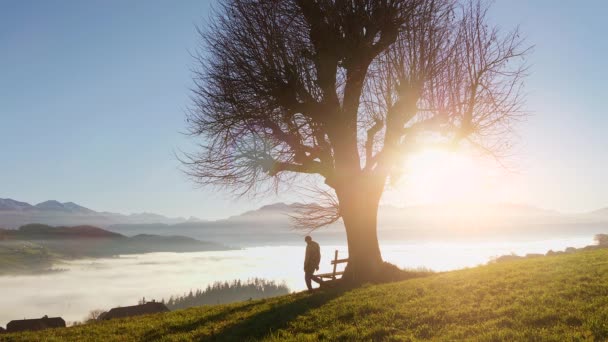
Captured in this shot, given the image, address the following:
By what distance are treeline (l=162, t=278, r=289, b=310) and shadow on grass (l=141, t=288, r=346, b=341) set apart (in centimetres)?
12806

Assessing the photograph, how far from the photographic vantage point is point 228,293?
526 ft

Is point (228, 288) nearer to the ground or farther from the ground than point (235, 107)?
nearer to the ground

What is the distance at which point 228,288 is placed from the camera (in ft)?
544

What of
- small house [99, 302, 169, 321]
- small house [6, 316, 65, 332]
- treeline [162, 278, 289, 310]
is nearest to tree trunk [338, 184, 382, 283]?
small house [99, 302, 169, 321]

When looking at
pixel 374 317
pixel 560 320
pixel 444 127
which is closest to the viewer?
pixel 560 320

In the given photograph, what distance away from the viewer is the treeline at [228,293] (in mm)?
144250

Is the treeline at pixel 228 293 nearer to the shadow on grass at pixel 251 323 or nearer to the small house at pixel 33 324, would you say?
the small house at pixel 33 324

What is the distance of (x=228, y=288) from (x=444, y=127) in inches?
6247

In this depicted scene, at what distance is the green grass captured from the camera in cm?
853

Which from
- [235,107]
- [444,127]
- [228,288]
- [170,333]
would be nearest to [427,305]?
[170,333]

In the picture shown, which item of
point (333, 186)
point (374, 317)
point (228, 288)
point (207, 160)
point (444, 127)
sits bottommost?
point (228, 288)

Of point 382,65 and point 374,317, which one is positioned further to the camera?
point 382,65

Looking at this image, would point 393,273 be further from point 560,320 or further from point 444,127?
point 560,320

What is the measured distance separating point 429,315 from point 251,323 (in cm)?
510
